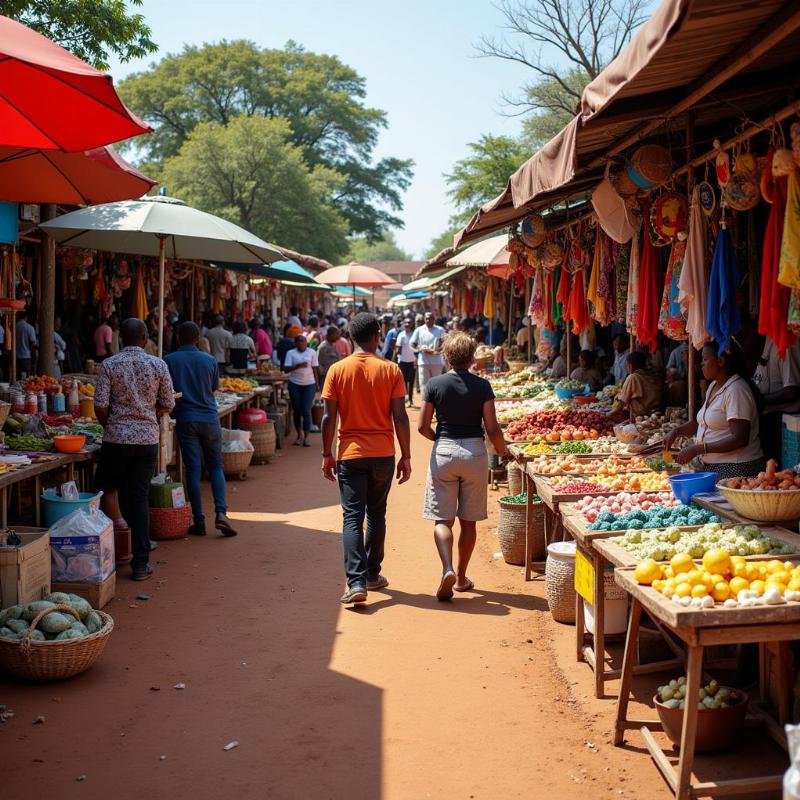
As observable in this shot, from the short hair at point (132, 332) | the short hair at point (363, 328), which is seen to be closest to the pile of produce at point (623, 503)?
the short hair at point (363, 328)

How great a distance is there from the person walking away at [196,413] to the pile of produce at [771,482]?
532 cm

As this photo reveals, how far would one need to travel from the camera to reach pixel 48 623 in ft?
17.4

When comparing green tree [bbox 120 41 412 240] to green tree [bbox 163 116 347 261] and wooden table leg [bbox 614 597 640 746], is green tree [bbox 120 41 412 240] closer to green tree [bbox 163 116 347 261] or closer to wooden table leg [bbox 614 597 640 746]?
green tree [bbox 163 116 347 261]

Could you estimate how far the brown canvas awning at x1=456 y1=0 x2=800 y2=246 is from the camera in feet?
13.9

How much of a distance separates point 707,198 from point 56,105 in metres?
4.22

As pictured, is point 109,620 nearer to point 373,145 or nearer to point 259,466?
point 259,466

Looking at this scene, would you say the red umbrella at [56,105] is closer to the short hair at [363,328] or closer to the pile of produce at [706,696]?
the short hair at [363,328]

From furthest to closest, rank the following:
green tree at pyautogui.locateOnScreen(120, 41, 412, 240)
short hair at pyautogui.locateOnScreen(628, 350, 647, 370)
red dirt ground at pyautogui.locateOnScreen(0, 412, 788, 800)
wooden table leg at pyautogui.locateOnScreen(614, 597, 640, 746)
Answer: green tree at pyautogui.locateOnScreen(120, 41, 412, 240), short hair at pyautogui.locateOnScreen(628, 350, 647, 370), wooden table leg at pyautogui.locateOnScreen(614, 597, 640, 746), red dirt ground at pyautogui.locateOnScreen(0, 412, 788, 800)

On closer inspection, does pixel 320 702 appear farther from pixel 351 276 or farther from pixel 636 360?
pixel 351 276

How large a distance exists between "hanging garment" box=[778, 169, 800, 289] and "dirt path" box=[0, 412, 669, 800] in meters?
2.55

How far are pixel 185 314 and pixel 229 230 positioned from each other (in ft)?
36.4

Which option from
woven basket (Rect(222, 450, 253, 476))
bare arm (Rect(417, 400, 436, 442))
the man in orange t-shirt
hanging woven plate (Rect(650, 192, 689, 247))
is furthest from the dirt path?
woven basket (Rect(222, 450, 253, 476))

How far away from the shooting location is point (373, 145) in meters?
59.5

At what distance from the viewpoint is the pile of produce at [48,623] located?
5270 mm
